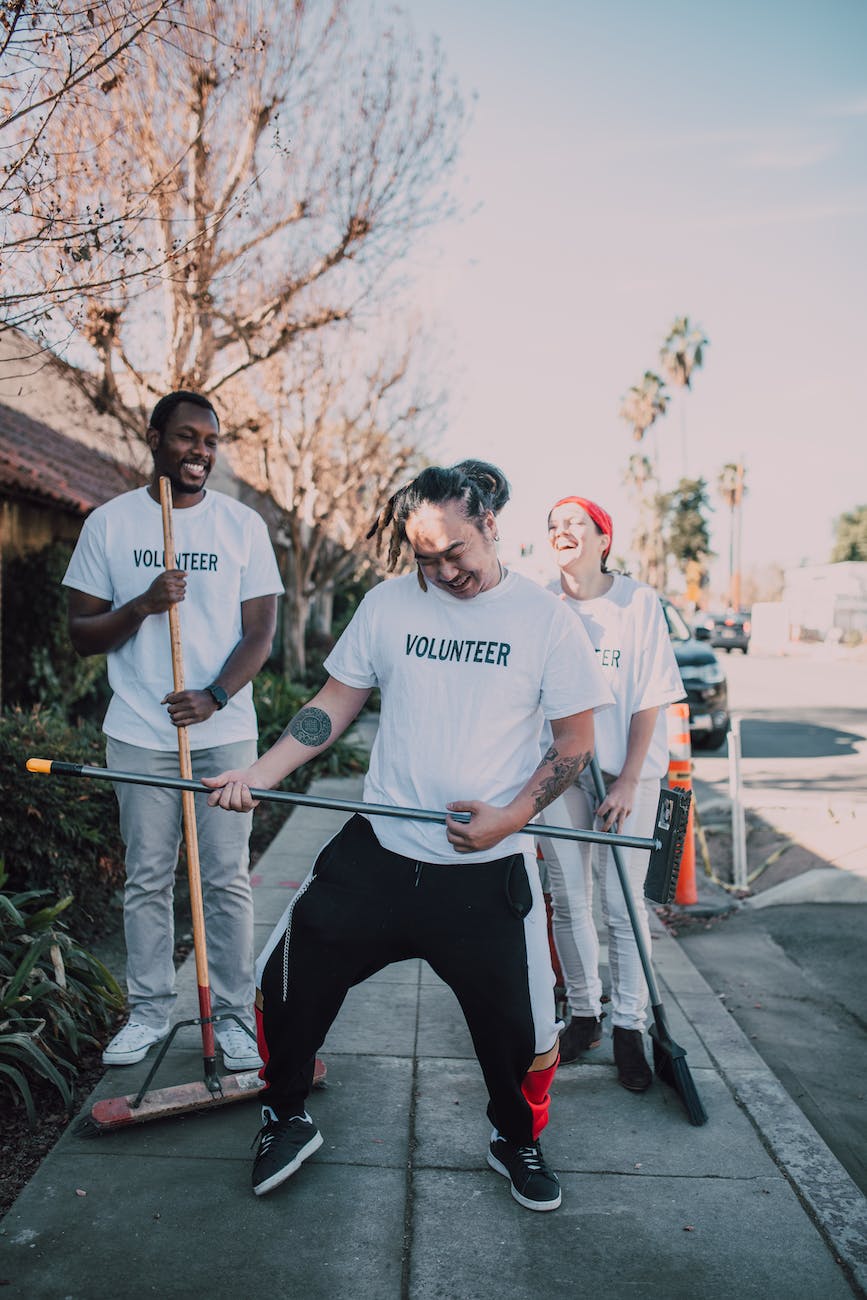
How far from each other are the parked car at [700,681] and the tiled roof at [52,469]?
21.5ft

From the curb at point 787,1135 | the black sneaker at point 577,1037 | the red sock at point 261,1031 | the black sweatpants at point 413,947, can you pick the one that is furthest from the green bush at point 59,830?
the curb at point 787,1135

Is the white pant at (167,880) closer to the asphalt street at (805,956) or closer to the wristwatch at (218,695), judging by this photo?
the wristwatch at (218,695)

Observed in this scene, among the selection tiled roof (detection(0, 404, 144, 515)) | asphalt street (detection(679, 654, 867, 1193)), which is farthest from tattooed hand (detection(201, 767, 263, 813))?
tiled roof (detection(0, 404, 144, 515))

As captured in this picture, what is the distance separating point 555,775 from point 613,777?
102 cm

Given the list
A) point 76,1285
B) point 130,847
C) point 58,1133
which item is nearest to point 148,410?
point 130,847

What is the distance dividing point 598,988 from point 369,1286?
172 centimetres

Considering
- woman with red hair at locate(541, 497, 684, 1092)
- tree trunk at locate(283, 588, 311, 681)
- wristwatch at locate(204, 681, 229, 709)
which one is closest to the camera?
wristwatch at locate(204, 681, 229, 709)

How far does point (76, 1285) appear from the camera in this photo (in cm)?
259

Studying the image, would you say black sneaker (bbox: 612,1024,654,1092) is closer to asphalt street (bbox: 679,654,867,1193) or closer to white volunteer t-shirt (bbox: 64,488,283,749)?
asphalt street (bbox: 679,654,867,1193)

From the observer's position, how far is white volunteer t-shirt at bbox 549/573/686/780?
154 inches

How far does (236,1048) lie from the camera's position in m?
3.79

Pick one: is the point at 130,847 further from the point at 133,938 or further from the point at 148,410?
the point at 148,410

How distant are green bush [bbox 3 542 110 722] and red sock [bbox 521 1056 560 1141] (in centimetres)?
847

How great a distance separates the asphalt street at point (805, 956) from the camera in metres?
4.07
